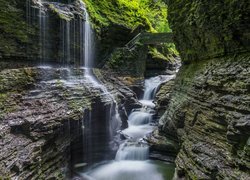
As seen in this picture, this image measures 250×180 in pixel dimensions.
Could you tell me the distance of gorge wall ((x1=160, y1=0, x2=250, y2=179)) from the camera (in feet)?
20.4

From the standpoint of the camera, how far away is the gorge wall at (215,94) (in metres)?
6.23

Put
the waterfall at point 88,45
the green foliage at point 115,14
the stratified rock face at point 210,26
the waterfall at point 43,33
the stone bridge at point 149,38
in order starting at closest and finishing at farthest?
the stratified rock face at point 210,26
the waterfall at point 43,33
the waterfall at point 88,45
the green foliage at point 115,14
the stone bridge at point 149,38

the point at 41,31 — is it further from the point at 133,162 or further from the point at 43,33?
the point at 133,162

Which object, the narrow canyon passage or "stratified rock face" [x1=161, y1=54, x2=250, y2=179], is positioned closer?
"stratified rock face" [x1=161, y1=54, x2=250, y2=179]

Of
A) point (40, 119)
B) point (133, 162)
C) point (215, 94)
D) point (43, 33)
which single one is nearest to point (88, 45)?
point (43, 33)

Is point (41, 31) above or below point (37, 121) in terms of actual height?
above

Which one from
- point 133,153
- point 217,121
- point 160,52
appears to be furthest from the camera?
point 160,52

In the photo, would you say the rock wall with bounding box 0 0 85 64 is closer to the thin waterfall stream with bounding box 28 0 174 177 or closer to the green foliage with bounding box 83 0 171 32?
the thin waterfall stream with bounding box 28 0 174 177

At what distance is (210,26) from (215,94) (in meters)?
2.64

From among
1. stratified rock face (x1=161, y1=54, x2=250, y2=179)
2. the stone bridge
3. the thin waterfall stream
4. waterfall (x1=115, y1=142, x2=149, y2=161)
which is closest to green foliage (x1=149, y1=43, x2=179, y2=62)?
the stone bridge

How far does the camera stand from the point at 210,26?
28.5 ft

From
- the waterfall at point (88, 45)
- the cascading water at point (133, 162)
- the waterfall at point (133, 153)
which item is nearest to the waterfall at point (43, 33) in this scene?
the waterfall at point (88, 45)

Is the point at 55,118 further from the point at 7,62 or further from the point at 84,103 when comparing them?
the point at 7,62

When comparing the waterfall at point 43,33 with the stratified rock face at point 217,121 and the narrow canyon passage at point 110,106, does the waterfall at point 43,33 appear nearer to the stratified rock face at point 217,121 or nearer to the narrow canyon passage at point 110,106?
the narrow canyon passage at point 110,106
